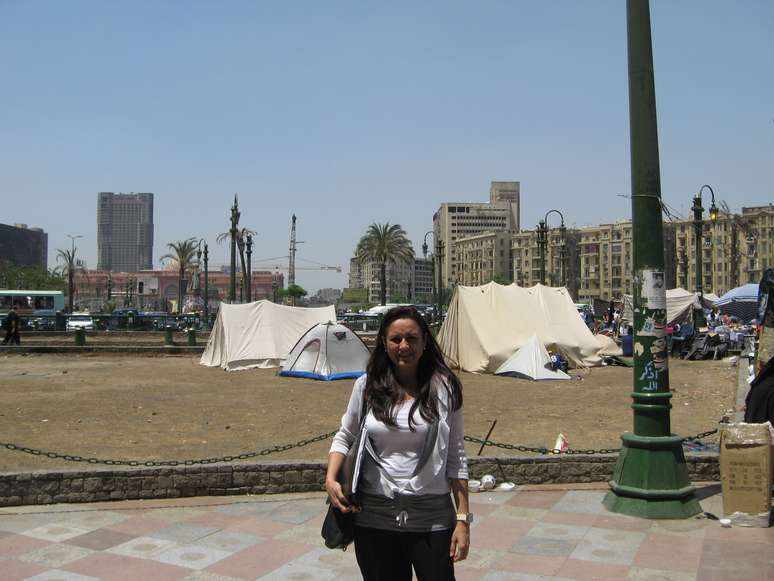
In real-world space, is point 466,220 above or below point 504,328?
above

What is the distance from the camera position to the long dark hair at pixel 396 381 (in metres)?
3.16

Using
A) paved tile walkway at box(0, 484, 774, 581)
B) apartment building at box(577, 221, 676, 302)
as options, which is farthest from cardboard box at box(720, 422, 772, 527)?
apartment building at box(577, 221, 676, 302)

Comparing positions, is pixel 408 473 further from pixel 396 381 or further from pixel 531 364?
pixel 531 364

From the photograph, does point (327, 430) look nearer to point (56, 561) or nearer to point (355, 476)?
point (56, 561)

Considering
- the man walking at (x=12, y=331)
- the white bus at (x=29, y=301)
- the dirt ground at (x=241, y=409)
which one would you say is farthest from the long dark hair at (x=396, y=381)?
the white bus at (x=29, y=301)

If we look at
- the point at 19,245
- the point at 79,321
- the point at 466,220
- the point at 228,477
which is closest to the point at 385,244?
the point at 79,321

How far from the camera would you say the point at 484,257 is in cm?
14900

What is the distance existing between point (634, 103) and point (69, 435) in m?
8.52

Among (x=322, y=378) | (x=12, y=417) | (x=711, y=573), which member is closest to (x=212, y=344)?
(x=322, y=378)

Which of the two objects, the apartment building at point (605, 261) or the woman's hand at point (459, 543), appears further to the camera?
the apartment building at point (605, 261)

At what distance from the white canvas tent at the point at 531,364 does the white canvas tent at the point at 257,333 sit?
19.9 ft

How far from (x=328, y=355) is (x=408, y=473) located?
16689 mm

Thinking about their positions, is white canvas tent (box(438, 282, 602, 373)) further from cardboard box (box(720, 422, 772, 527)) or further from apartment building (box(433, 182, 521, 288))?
apartment building (box(433, 182, 521, 288))

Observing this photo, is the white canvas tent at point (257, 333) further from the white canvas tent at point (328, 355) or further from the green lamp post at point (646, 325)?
the green lamp post at point (646, 325)
